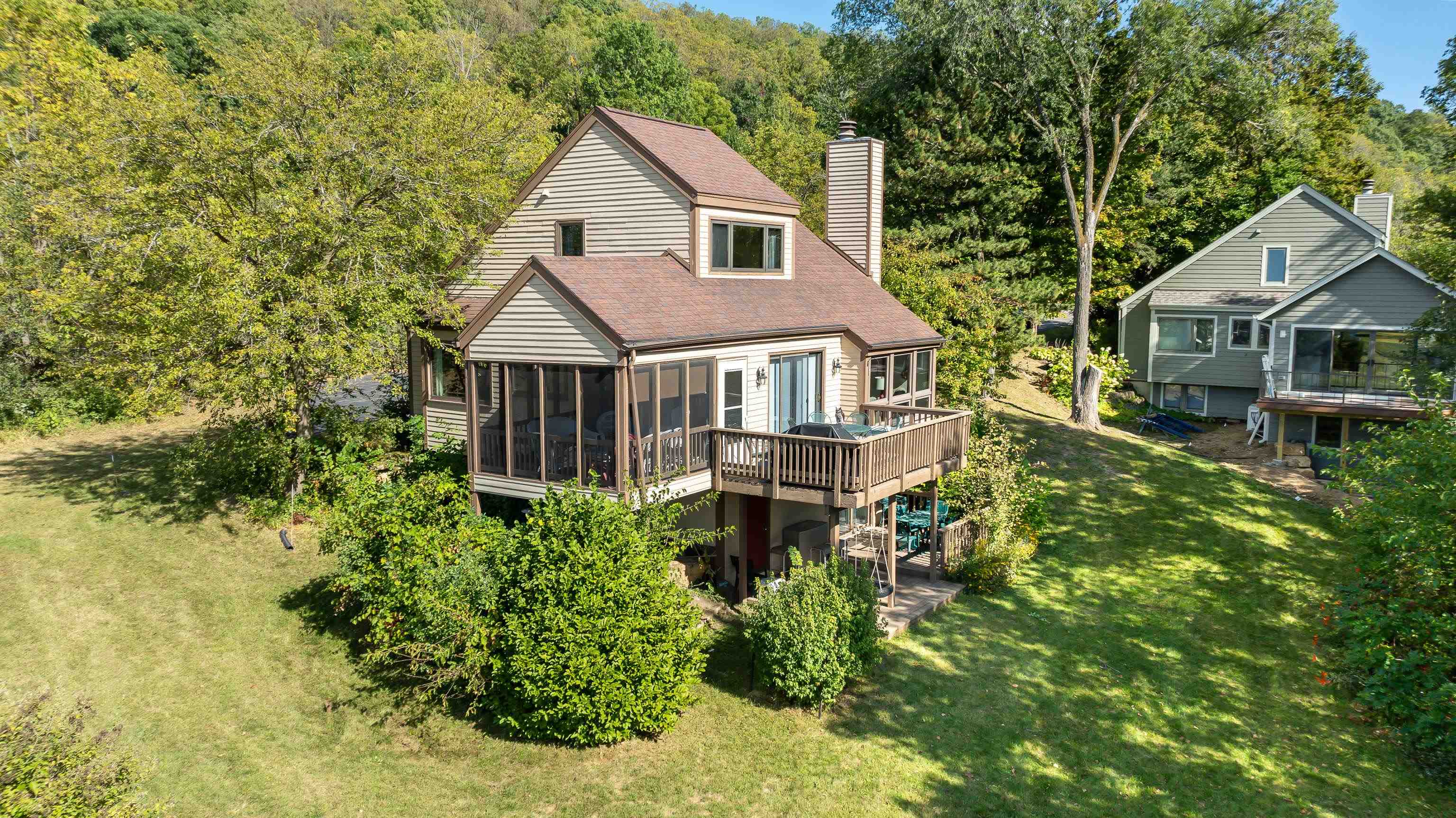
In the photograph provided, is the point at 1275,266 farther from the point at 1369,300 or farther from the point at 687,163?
the point at 687,163

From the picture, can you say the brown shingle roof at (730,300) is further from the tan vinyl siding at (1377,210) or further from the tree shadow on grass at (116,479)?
the tan vinyl siding at (1377,210)

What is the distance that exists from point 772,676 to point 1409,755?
378 inches

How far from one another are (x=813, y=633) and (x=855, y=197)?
1522cm

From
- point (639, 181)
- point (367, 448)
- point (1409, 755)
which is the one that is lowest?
point (1409, 755)

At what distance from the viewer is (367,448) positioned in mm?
21031

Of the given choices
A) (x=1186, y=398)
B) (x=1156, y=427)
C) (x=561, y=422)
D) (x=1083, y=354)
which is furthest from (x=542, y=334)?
(x=1186, y=398)

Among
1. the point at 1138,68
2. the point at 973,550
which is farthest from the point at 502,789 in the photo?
the point at 1138,68

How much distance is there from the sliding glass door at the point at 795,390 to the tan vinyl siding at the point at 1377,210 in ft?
90.6

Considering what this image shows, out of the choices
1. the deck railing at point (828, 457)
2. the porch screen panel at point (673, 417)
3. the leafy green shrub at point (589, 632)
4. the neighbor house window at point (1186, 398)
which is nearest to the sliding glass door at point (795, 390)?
the deck railing at point (828, 457)

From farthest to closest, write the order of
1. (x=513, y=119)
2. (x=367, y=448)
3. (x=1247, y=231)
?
1. (x=1247, y=231)
2. (x=513, y=119)
3. (x=367, y=448)

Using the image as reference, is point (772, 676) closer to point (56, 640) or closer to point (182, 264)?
point (56, 640)

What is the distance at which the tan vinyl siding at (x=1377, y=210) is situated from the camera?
33.6 m

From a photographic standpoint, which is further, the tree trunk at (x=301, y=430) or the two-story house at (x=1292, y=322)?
the two-story house at (x=1292, y=322)

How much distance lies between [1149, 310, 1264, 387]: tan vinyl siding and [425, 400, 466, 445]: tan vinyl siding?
28605 millimetres
